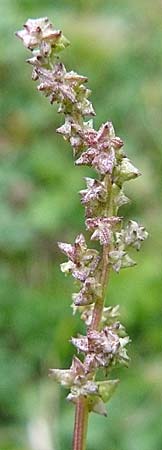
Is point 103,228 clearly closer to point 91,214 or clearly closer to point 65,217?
point 91,214

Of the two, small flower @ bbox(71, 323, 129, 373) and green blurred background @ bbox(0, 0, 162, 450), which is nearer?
small flower @ bbox(71, 323, 129, 373)

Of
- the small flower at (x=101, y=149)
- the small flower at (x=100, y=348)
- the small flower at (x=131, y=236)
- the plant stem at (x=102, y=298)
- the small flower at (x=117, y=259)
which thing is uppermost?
the small flower at (x=101, y=149)

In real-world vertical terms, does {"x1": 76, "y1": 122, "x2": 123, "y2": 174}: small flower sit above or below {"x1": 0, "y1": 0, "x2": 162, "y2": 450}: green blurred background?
below

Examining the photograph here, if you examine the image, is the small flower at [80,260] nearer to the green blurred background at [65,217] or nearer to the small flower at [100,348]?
the small flower at [100,348]

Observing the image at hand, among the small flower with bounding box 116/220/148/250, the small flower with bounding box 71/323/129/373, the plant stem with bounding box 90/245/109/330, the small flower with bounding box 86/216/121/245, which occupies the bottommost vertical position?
the small flower with bounding box 71/323/129/373

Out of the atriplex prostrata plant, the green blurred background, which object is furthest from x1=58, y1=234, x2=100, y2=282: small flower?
the green blurred background

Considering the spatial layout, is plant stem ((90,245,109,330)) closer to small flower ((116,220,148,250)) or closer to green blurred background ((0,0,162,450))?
small flower ((116,220,148,250))

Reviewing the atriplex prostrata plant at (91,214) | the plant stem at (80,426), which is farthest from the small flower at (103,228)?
the plant stem at (80,426)
